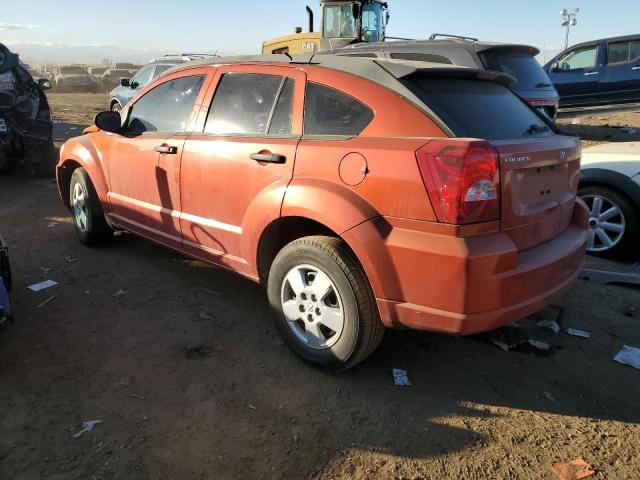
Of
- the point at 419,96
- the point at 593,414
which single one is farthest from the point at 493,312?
the point at 419,96

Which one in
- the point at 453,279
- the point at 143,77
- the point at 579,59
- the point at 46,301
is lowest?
the point at 46,301

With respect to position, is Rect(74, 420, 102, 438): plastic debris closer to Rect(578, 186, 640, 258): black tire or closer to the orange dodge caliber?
the orange dodge caliber

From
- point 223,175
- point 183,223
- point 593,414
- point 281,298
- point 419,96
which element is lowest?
point 593,414

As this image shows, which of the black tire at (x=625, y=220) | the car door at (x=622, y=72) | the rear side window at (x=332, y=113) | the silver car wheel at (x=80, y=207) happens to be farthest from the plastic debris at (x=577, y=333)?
the car door at (x=622, y=72)

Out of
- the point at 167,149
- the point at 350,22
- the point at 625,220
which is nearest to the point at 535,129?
the point at 625,220

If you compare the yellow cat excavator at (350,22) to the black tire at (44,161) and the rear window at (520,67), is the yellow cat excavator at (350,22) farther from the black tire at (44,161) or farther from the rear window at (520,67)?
the black tire at (44,161)

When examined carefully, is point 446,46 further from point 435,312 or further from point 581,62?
point 581,62

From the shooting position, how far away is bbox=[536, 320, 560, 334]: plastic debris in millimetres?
3592

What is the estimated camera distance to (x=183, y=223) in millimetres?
3834

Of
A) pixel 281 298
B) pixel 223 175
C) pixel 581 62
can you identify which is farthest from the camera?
pixel 581 62

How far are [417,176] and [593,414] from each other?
162 centimetres

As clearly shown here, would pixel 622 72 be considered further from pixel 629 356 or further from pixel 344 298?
pixel 344 298

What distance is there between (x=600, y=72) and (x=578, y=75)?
1.61 ft

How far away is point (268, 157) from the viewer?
307 centimetres
